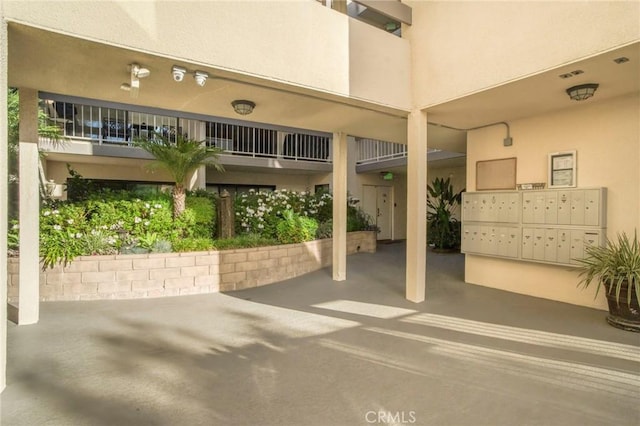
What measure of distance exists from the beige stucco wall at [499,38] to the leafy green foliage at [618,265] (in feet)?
8.29

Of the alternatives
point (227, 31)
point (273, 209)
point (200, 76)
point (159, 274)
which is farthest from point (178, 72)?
point (273, 209)

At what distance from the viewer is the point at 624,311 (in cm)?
432

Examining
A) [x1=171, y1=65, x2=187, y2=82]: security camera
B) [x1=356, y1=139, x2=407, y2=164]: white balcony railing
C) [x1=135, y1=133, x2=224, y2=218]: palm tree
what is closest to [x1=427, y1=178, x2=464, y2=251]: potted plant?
[x1=356, y1=139, x2=407, y2=164]: white balcony railing

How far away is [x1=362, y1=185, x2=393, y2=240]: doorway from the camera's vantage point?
14.5 m

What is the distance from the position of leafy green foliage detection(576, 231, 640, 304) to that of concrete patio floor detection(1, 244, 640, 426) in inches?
22.0

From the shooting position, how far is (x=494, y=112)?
18.4 feet

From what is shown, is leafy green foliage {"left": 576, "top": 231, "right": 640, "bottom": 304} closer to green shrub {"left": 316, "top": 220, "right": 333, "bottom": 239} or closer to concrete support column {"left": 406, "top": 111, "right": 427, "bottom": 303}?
concrete support column {"left": 406, "top": 111, "right": 427, "bottom": 303}

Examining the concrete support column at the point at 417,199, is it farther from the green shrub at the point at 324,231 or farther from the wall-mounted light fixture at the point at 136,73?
the wall-mounted light fixture at the point at 136,73

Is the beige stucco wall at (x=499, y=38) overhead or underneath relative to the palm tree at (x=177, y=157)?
overhead

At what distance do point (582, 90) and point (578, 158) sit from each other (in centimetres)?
133

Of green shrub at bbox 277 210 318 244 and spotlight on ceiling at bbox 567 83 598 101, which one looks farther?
green shrub at bbox 277 210 318 244

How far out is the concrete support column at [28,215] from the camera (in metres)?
4.44

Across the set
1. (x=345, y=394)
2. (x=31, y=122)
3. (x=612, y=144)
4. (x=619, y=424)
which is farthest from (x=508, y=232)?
(x=31, y=122)

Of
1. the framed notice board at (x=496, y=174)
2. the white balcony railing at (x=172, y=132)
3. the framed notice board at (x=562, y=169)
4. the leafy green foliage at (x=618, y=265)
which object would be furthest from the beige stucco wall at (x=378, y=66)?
the white balcony railing at (x=172, y=132)
